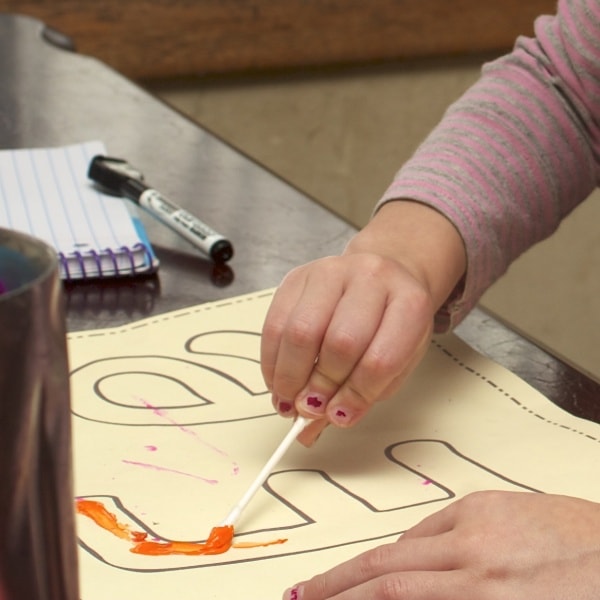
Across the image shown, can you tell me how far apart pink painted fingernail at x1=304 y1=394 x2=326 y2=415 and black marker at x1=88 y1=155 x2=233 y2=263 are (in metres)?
0.22

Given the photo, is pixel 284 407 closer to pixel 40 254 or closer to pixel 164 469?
pixel 164 469

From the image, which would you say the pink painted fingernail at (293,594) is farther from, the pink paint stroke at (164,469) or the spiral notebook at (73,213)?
the spiral notebook at (73,213)

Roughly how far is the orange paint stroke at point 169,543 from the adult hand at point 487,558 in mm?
51

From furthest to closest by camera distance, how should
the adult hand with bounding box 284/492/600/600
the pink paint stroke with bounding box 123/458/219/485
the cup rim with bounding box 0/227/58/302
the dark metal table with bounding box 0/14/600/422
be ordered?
the dark metal table with bounding box 0/14/600/422 → the pink paint stroke with bounding box 123/458/219/485 → the adult hand with bounding box 284/492/600/600 → the cup rim with bounding box 0/227/58/302

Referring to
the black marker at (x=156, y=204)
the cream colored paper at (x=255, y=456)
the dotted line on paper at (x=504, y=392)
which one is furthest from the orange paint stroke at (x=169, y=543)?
the black marker at (x=156, y=204)

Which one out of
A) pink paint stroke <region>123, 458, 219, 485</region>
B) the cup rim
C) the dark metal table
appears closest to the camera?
the cup rim

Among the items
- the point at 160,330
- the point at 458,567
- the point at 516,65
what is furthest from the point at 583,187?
the point at 458,567

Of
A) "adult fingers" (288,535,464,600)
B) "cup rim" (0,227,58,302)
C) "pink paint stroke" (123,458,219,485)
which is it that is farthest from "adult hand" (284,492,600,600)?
"cup rim" (0,227,58,302)

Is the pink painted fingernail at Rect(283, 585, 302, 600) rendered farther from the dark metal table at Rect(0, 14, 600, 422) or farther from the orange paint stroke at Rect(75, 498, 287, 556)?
the dark metal table at Rect(0, 14, 600, 422)

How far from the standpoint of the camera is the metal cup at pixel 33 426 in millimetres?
256

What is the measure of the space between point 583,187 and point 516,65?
0.10 m

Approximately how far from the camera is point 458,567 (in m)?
0.44

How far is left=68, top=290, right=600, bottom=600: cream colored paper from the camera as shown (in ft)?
1.57

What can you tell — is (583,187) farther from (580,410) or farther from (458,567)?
(458,567)
